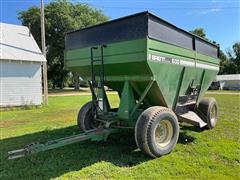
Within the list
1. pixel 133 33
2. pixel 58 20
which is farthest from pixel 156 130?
pixel 58 20

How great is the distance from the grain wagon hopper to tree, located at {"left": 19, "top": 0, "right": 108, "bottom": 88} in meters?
27.5

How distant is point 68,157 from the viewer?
466 centimetres

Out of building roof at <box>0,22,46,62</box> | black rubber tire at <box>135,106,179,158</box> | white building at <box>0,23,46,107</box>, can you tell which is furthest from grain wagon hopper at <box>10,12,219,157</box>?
building roof at <box>0,22,46,62</box>

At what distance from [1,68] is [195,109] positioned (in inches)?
423

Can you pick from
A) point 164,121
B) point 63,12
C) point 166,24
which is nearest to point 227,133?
point 164,121

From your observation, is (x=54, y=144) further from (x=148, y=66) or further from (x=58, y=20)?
(x=58, y=20)

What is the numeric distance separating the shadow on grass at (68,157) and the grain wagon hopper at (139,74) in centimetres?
36

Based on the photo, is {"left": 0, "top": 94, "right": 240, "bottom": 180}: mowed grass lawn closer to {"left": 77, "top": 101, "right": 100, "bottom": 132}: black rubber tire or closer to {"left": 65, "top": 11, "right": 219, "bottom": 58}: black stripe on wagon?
{"left": 77, "top": 101, "right": 100, "bottom": 132}: black rubber tire

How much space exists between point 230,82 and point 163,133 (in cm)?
4832

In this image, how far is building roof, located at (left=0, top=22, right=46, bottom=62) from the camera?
13758 millimetres

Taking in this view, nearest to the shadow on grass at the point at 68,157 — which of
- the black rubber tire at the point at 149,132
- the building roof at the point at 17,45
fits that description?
the black rubber tire at the point at 149,132

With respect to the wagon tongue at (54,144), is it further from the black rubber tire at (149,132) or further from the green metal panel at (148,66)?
the green metal panel at (148,66)

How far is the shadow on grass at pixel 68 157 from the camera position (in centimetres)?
400

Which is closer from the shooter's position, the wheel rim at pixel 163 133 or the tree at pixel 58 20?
the wheel rim at pixel 163 133
